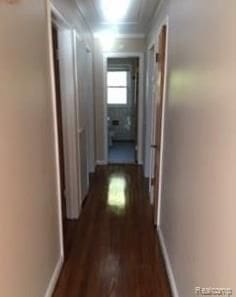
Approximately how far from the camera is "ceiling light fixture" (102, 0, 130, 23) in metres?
3.11

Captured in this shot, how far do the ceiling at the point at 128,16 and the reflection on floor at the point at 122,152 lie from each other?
250 cm

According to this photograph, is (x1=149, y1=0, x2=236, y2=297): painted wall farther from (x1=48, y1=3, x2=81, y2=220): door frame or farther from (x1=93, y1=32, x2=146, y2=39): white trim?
(x1=93, y1=32, x2=146, y2=39): white trim

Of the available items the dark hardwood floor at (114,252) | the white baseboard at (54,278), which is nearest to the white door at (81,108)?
the dark hardwood floor at (114,252)

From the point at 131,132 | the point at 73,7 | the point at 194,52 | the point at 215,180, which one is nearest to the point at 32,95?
the point at 194,52

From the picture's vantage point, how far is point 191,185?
1.65 metres

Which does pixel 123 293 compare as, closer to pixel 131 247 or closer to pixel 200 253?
pixel 131 247

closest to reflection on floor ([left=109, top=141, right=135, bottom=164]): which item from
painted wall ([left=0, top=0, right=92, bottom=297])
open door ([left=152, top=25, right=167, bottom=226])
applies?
open door ([left=152, top=25, right=167, bottom=226])

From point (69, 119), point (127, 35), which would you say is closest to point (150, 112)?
point (69, 119)

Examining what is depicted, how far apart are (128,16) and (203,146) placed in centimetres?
295

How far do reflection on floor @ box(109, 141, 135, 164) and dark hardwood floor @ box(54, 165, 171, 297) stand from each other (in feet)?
5.57

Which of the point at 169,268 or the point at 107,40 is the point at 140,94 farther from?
the point at 169,268

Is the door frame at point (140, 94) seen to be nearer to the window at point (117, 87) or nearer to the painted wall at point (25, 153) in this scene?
the window at point (117, 87)

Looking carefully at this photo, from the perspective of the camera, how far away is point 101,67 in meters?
5.21

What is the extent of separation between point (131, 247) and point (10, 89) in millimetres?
2031
